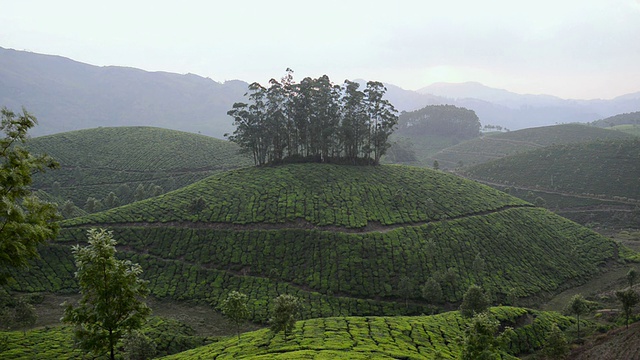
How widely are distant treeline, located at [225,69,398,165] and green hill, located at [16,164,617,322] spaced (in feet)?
44.2

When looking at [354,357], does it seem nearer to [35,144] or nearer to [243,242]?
[243,242]

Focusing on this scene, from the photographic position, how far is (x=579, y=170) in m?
125

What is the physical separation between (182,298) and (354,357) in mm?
35819

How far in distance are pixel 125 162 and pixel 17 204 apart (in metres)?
113

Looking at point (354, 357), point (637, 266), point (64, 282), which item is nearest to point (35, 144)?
point (64, 282)

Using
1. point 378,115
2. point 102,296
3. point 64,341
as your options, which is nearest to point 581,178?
point 378,115

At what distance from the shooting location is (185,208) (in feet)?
237

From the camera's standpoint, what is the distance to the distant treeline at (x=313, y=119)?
93.0m

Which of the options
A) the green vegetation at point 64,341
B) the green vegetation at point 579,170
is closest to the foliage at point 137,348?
the green vegetation at point 64,341

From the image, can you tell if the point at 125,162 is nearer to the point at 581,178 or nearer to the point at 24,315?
the point at 24,315

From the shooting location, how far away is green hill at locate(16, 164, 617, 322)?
55906 millimetres

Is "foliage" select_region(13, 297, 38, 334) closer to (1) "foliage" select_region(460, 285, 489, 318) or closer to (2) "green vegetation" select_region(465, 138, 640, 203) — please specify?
(1) "foliage" select_region(460, 285, 489, 318)

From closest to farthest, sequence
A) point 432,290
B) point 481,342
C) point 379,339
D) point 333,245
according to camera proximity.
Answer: point 481,342, point 379,339, point 432,290, point 333,245

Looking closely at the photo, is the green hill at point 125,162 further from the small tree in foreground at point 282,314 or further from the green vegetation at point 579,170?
the green vegetation at point 579,170
